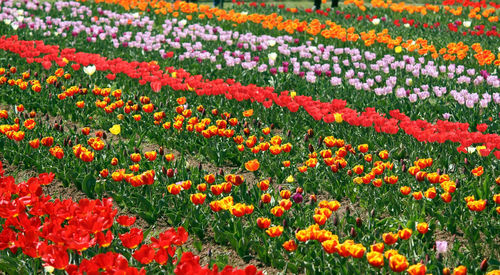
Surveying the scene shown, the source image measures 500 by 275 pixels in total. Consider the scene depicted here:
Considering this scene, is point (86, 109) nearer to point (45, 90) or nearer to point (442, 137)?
point (45, 90)

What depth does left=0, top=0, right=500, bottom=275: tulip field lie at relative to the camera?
3791 millimetres

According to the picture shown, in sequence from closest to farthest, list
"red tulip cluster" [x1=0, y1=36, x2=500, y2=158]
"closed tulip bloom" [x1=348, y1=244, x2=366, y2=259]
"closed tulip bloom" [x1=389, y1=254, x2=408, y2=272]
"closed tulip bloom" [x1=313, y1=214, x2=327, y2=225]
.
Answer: "closed tulip bloom" [x1=389, y1=254, x2=408, y2=272] < "closed tulip bloom" [x1=348, y1=244, x2=366, y2=259] < "closed tulip bloom" [x1=313, y1=214, x2=327, y2=225] < "red tulip cluster" [x1=0, y1=36, x2=500, y2=158]

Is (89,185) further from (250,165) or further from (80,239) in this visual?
(80,239)

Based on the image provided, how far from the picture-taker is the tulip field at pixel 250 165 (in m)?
3.79

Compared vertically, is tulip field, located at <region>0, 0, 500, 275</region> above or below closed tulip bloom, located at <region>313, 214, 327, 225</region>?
below

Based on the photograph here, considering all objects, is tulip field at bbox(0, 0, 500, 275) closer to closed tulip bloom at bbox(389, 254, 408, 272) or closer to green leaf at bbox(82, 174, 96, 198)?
Answer: closed tulip bloom at bbox(389, 254, 408, 272)

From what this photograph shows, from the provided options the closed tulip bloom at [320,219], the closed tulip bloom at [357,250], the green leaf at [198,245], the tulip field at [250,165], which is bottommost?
the green leaf at [198,245]

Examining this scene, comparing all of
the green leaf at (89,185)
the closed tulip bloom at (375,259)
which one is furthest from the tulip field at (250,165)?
the green leaf at (89,185)

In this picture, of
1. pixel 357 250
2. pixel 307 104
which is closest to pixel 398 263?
pixel 357 250

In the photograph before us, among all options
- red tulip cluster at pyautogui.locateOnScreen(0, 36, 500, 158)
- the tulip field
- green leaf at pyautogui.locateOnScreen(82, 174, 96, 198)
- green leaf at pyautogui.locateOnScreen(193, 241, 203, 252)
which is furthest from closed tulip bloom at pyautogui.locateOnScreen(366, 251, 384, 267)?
green leaf at pyautogui.locateOnScreen(82, 174, 96, 198)

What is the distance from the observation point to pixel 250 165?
16.6 feet

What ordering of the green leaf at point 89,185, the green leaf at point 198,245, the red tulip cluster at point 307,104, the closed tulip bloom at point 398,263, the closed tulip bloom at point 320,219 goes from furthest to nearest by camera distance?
the red tulip cluster at point 307,104
the green leaf at point 89,185
the green leaf at point 198,245
the closed tulip bloom at point 320,219
the closed tulip bloom at point 398,263

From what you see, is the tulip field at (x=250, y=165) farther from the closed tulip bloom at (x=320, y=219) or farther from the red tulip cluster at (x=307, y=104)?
the closed tulip bloom at (x=320, y=219)

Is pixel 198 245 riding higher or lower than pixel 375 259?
lower
